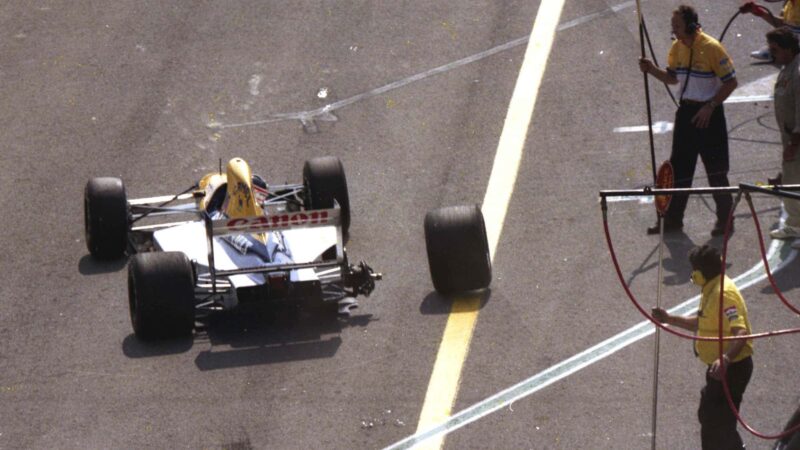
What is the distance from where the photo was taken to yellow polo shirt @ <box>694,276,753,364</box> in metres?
10.2

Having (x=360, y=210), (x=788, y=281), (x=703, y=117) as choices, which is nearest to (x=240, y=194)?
(x=360, y=210)

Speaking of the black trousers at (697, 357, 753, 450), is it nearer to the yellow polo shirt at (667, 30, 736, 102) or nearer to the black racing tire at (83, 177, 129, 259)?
the yellow polo shirt at (667, 30, 736, 102)

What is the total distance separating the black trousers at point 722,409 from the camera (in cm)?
1033

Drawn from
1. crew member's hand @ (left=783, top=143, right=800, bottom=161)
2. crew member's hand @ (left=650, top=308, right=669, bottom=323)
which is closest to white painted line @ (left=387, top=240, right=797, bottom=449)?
crew member's hand @ (left=783, top=143, right=800, bottom=161)

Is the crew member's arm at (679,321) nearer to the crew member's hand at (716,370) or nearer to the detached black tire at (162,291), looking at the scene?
the crew member's hand at (716,370)

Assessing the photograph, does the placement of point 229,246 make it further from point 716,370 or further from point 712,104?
point 716,370

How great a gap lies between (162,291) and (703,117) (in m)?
5.13

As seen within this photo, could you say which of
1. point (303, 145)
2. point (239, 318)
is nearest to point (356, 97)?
point (303, 145)

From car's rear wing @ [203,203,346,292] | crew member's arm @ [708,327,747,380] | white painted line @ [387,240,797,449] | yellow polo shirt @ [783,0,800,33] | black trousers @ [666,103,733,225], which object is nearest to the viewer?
crew member's arm @ [708,327,747,380]

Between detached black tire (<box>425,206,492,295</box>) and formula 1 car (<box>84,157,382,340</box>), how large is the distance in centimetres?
60

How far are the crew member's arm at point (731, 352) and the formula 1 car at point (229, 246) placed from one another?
382 cm

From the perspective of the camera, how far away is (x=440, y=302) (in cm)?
1372

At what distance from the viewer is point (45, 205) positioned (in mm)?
16094

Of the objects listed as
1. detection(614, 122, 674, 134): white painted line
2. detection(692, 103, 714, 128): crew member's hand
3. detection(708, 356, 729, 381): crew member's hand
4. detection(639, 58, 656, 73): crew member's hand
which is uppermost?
detection(639, 58, 656, 73): crew member's hand
